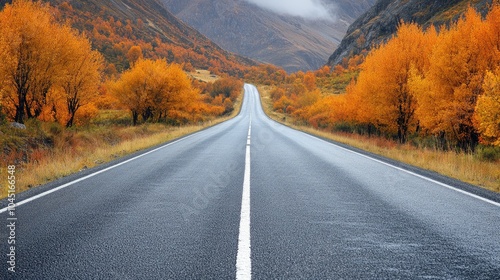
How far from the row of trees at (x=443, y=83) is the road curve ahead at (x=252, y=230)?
10.5 m

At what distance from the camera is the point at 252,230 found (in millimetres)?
3678

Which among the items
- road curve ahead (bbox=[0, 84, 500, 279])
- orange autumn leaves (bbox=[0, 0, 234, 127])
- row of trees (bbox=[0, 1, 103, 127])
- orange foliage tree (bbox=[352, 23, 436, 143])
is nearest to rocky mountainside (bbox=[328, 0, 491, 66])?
orange foliage tree (bbox=[352, 23, 436, 143])

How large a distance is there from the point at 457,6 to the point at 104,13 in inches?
5612

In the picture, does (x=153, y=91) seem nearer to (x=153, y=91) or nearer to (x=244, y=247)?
(x=153, y=91)

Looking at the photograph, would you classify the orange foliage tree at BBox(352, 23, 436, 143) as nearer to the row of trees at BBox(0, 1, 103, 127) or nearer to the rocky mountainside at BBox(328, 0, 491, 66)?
the row of trees at BBox(0, 1, 103, 127)

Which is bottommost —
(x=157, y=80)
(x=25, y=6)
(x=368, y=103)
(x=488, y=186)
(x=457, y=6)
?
(x=488, y=186)

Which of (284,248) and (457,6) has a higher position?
(457,6)

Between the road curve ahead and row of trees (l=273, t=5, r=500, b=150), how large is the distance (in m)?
10.5

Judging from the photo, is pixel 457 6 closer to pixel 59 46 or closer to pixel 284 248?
pixel 59 46

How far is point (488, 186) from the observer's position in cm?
664

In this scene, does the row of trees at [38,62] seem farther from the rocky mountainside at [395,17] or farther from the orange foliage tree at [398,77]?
the rocky mountainside at [395,17]

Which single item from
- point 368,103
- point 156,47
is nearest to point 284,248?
point 368,103

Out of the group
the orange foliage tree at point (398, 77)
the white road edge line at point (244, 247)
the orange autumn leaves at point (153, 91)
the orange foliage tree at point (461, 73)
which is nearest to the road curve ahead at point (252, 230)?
the white road edge line at point (244, 247)

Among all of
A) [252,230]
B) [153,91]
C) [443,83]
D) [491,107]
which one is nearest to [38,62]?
[153,91]
